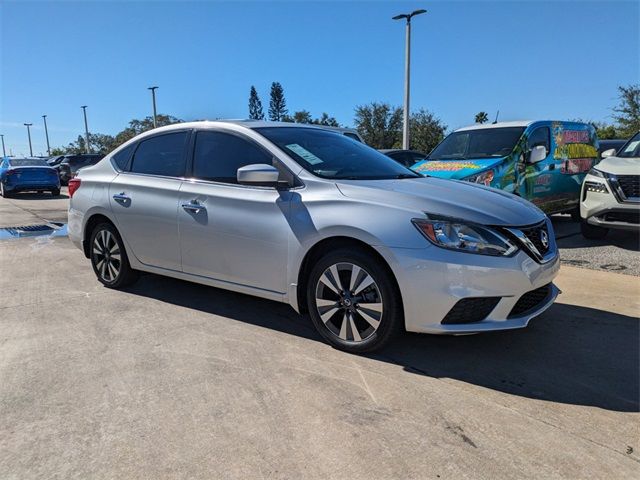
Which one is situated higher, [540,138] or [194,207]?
[540,138]

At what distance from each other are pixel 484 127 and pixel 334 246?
5805 mm

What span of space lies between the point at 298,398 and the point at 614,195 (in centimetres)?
571

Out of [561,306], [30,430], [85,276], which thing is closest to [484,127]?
[561,306]

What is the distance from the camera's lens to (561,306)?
463 cm

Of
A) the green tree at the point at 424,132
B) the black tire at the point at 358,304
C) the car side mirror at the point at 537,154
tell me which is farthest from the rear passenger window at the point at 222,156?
the green tree at the point at 424,132

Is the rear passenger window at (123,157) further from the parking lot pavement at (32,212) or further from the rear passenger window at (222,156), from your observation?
the parking lot pavement at (32,212)

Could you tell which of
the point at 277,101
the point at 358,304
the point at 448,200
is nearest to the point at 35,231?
the point at 358,304

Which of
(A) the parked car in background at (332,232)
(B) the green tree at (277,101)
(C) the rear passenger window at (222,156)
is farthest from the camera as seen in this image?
(B) the green tree at (277,101)

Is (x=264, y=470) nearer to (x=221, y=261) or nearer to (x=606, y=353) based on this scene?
(x=221, y=261)

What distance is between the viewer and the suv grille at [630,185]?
6609mm

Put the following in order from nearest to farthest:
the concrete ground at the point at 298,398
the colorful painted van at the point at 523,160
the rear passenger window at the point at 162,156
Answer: the concrete ground at the point at 298,398 → the rear passenger window at the point at 162,156 → the colorful painted van at the point at 523,160

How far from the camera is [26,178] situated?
58.3 ft

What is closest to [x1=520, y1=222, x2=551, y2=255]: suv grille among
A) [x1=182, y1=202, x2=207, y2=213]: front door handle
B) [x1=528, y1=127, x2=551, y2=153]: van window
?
[x1=182, y1=202, x2=207, y2=213]: front door handle

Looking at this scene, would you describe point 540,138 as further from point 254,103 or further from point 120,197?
point 254,103
